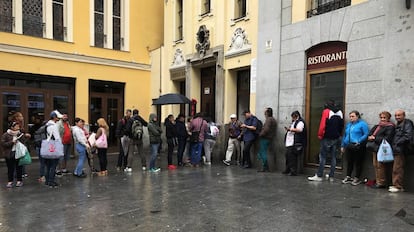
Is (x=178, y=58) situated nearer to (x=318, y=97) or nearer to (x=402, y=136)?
(x=318, y=97)

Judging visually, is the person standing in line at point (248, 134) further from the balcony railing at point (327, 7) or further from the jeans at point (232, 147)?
the balcony railing at point (327, 7)

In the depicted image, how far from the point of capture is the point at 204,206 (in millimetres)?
6059

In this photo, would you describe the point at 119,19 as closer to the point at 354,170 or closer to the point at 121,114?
the point at 121,114

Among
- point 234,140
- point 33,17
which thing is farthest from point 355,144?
point 33,17

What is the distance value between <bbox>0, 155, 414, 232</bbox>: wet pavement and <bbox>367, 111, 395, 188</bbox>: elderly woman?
0.33 m

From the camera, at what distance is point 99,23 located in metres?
15.2

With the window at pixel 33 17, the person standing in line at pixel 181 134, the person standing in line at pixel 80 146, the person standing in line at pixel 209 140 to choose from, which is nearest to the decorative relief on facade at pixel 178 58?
the person standing in line at pixel 209 140

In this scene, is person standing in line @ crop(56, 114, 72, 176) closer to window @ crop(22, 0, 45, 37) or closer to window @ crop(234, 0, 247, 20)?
window @ crop(22, 0, 45, 37)

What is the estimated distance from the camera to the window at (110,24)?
15102 mm

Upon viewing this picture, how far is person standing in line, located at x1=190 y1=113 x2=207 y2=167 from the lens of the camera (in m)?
11.0

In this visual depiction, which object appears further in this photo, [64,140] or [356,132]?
[64,140]

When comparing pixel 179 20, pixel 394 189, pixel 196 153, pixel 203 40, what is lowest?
pixel 394 189

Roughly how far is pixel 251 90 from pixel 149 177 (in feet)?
13.9

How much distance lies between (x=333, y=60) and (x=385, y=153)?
2776 millimetres
